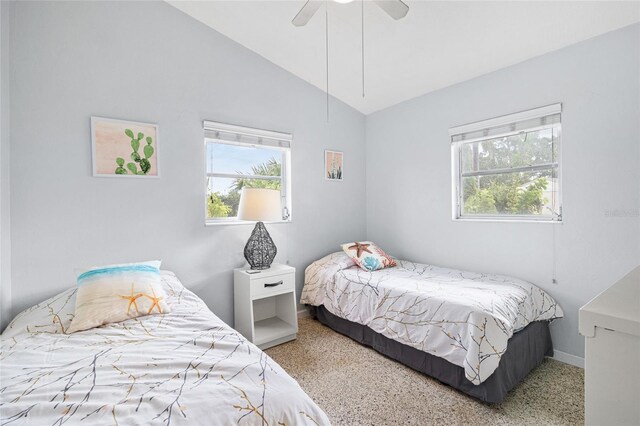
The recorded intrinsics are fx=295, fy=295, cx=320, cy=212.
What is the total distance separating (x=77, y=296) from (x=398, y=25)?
2.89m

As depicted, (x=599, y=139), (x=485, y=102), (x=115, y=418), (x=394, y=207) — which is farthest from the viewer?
(x=394, y=207)

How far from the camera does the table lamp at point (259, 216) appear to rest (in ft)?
8.53

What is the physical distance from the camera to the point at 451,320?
197 centimetres

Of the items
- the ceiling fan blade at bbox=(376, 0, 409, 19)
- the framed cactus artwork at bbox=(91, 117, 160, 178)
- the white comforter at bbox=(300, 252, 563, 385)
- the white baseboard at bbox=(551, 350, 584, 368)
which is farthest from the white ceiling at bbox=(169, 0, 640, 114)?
the white baseboard at bbox=(551, 350, 584, 368)

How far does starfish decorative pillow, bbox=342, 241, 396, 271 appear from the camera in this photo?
3.00 meters

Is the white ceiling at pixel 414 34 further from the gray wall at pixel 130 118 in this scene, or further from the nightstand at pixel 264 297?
the nightstand at pixel 264 297

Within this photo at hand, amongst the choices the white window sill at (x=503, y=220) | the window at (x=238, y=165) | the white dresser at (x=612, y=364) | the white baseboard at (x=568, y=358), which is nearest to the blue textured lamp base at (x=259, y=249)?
the window at (x=238, y=165)

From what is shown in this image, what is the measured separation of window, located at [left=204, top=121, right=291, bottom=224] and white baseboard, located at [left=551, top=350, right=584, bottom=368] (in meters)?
2.63

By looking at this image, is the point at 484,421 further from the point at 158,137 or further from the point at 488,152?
the point at 158,137

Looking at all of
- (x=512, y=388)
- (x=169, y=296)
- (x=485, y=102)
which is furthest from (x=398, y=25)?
(x=512, y=388)

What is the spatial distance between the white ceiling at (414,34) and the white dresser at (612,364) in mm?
2213

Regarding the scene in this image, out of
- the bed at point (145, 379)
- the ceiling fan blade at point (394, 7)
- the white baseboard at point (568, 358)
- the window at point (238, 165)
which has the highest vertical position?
the ceiling fan blade at point (394, 7)

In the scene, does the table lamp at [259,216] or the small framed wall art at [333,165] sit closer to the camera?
the table lamp at [259,216]

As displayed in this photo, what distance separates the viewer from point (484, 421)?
1.69 meters
